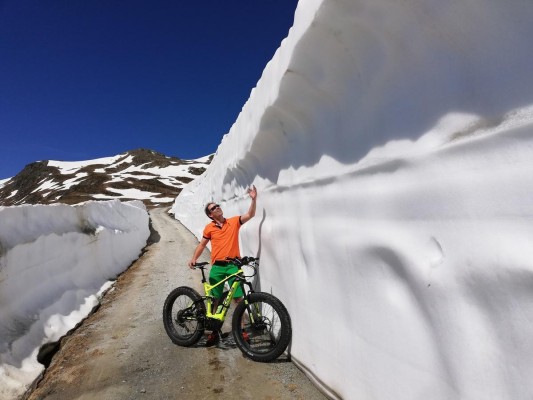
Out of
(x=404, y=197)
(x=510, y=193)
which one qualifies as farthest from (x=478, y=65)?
(x=404, y=197)

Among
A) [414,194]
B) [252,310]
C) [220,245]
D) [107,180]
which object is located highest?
[107,180]

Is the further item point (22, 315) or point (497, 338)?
point (22, 315)

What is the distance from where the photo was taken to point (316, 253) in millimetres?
3580

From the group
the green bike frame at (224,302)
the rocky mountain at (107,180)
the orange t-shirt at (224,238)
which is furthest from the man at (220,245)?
the rocky mountain at (107,180)

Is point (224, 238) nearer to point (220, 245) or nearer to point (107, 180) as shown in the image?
point (220, 245)

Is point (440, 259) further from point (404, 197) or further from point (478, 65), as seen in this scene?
point (478, 65)

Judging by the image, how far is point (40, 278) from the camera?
19.2ft

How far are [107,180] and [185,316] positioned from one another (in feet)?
273

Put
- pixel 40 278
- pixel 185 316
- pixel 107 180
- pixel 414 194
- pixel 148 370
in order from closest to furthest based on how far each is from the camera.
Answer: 1. pixel 414 194
2. pixel 148 370
3. pixel 185 316
4. pixel 40 278
5. pixel 107 180

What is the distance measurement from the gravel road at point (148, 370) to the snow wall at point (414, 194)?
45 centimetres

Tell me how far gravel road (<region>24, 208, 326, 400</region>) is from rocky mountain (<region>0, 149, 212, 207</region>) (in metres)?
57.9

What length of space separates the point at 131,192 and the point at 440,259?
254 ft

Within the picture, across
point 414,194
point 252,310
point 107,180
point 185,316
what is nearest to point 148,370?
point 185,316

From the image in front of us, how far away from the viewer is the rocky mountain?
230 feet
